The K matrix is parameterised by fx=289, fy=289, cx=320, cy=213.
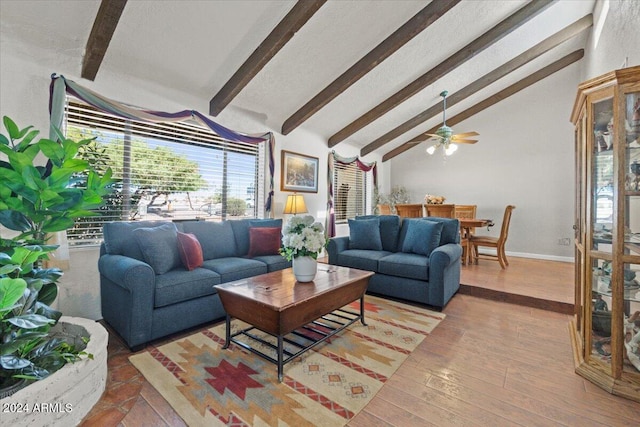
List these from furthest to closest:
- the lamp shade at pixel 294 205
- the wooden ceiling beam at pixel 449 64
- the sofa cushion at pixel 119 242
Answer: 1. the lamp shade at pixel 294 205
2. the wooden ceiling beam at pixel 449 64
3. the sofa cushion at pixel 119 242

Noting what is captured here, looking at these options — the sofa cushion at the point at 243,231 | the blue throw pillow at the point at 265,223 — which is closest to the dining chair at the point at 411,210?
the blue throw pillow at the point at 265,223

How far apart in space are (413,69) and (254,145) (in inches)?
104

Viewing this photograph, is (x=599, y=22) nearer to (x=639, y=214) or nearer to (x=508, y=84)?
(x=508, y=84)

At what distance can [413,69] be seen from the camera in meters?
4.29

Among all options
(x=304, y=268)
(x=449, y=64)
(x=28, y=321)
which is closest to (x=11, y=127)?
(x=28, y=321)

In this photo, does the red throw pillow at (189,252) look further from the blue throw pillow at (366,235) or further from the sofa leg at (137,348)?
the blue throw pillow at (366,235)

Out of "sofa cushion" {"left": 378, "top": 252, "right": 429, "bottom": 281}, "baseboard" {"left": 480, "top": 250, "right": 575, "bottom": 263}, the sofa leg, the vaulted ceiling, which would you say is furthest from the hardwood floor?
"baseboard" {"left": 480, "top": 250, "right": 575, "bottom": 263}

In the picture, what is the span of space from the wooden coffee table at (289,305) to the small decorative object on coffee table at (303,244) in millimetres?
105

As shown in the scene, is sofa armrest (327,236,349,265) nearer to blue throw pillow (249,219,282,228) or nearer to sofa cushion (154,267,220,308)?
blue throw pillow (249,219,282,228)

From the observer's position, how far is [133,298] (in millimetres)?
2186

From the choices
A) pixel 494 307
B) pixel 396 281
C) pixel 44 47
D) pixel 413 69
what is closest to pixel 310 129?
pixel 413 69

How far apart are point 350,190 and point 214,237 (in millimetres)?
3954

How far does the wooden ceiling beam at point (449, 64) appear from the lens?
3.60 m

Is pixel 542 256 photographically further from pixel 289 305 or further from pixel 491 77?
pixel 289 305
